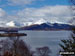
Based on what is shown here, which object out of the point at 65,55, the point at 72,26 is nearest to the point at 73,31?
the point at 72,26

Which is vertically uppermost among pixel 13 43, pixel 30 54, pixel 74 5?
pixel 74 5

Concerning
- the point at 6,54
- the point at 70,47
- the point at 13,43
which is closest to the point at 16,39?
the point at 13,43

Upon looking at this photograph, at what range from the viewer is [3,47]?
47.1ft

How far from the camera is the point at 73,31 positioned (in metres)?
5.71

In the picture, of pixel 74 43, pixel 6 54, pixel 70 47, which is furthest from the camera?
pixel 6 54

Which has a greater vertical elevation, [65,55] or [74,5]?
[74,5]

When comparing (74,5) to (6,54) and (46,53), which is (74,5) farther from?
(46,53)

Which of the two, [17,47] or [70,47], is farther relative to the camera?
[17,47]

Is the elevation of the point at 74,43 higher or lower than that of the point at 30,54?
higher

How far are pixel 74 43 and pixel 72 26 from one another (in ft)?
1.92

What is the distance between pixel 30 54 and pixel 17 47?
5.63 feet

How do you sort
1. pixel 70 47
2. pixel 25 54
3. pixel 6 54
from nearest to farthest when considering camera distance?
1. pixel 70 47
2. pixel 6 54
3. pixel 25 54

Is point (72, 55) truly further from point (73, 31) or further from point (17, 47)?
point (17, 47)

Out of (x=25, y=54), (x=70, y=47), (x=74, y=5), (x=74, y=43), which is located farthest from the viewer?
(x=25, y=54)
